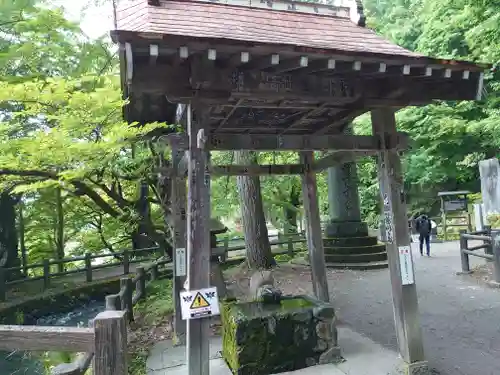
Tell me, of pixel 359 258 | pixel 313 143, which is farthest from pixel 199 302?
pixel 359 258

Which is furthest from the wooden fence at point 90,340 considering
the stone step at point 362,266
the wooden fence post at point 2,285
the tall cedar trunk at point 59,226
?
the tall cedar trunk at point 59,226

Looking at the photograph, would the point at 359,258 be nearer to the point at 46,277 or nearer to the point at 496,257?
the point at 496,257

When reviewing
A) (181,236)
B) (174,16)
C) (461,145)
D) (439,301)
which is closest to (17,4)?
(174,16)

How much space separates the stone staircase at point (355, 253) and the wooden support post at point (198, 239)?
324 inches

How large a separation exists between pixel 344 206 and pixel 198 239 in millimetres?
9336

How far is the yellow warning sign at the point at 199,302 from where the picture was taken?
3.83 meters

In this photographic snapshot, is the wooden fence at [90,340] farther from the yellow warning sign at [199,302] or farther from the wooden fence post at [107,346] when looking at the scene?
the yellow warning sign at [199,302]

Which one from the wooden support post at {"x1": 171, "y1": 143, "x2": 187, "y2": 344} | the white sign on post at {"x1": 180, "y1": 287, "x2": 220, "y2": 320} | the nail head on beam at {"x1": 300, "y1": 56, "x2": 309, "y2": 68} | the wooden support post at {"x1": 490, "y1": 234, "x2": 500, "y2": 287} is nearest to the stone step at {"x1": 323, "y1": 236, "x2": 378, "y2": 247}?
the wooden support post at {"x1": 490, "y1": 234, "x2": 500, "y2": 287}

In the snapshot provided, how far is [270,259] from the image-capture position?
38.3 ft

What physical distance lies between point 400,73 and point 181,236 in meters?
4.02

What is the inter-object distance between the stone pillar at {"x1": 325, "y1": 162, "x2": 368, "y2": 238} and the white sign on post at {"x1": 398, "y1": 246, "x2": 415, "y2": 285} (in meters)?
7.81

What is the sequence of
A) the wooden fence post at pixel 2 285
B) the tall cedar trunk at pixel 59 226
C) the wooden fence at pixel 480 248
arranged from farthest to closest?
the tall cedar trunk at pixel 59 226 → the wooden fence post at pixel 2 285 → the wooden fence at pixel 480 248

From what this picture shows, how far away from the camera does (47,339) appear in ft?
8.10

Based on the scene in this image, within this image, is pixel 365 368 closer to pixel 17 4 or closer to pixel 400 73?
pixel 400 73
